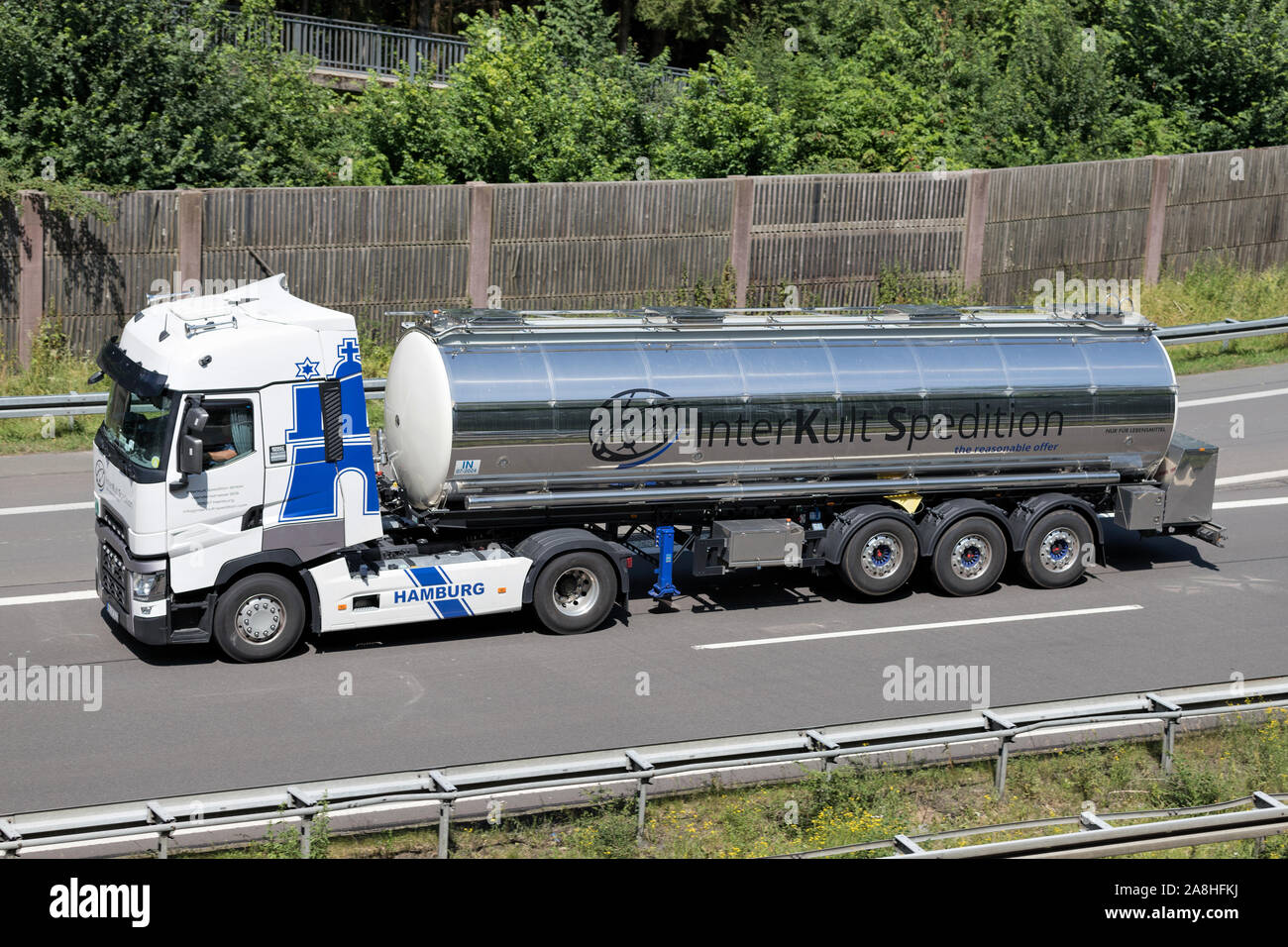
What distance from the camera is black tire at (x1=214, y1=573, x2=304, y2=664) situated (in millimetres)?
13930

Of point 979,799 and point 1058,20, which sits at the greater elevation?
point 1058,20

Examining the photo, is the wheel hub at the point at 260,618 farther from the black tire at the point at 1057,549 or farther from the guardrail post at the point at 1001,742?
the black tire at the point at 1057,549

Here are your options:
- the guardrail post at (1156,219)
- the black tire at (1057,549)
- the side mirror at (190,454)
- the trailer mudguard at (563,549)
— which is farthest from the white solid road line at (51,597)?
the guardrail post at (1156,219)

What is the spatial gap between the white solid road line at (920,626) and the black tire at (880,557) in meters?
0.65

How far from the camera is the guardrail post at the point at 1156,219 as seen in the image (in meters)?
29.5

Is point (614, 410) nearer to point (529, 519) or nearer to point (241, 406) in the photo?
point (529, 519)

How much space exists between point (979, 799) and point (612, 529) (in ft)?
17.4

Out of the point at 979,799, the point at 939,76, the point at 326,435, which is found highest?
the point at 939,76

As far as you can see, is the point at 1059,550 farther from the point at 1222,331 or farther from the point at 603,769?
the point at 1222,331

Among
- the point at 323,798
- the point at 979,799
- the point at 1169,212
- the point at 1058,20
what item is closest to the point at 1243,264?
the point at 1169,212

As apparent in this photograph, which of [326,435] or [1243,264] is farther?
[1243,264]

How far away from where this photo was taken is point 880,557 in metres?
16.4

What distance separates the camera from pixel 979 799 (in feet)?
38.7

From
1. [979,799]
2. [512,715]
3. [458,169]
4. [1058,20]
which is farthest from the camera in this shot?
[1058,20]
